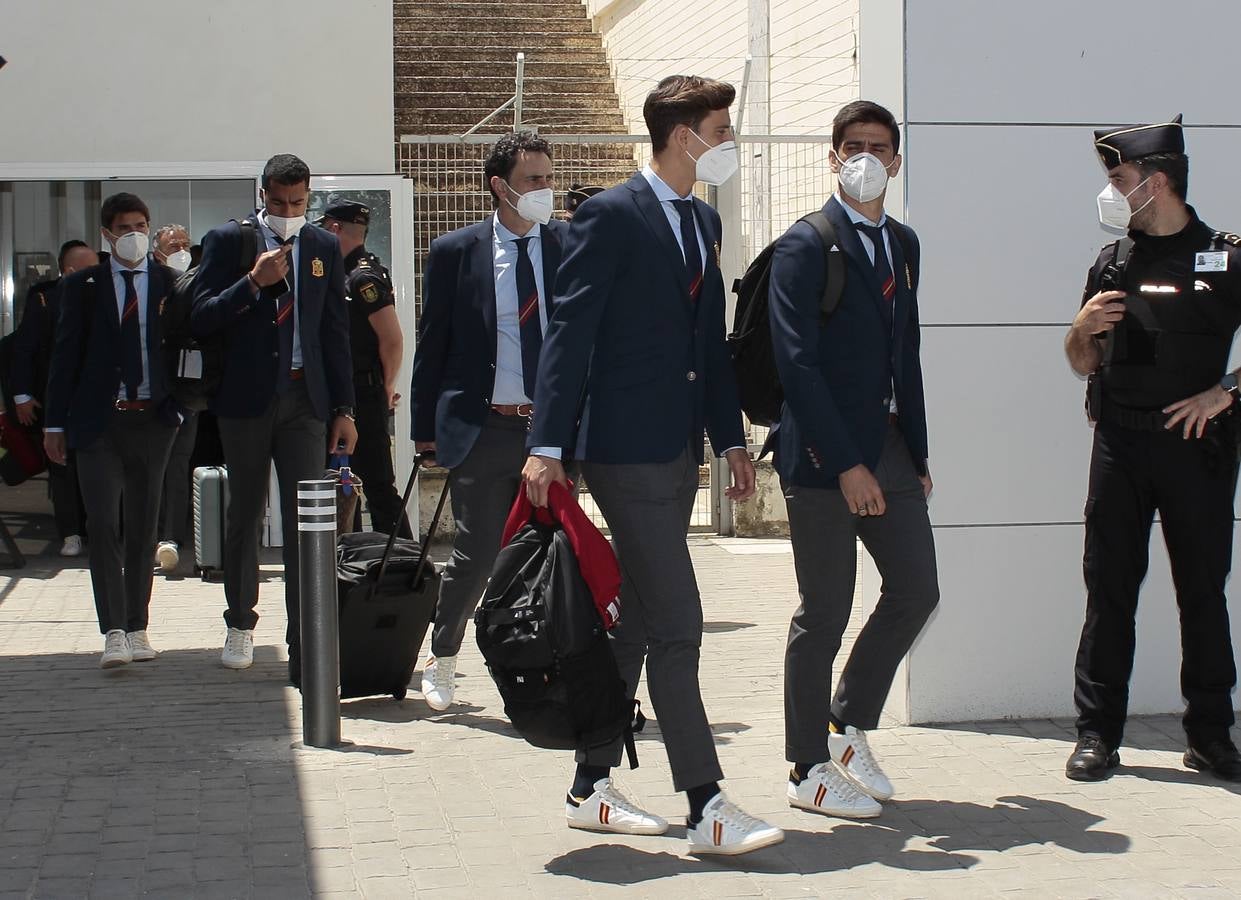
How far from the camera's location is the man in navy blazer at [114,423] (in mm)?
7535

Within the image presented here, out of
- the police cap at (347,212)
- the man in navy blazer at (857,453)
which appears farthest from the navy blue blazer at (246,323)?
the man in navy blazer at (857,453)

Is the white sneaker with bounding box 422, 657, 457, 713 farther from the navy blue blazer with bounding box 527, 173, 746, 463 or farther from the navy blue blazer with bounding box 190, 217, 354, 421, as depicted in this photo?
the navy blue blazer with bounding box 527, 173, 746, 463

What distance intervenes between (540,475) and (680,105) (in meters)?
1.13

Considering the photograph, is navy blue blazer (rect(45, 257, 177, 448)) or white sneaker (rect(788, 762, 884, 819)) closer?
white sneaker (rect(788, 762, 884, 819))

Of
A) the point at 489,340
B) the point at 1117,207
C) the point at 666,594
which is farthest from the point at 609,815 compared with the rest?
the point at 1117,207

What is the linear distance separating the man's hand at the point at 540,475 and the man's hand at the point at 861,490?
2.75 ft

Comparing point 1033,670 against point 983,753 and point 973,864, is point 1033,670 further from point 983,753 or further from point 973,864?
point 973,864

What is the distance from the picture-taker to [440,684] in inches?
261

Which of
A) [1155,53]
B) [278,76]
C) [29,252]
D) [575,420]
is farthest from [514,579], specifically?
[29,252]

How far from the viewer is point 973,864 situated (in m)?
4.73

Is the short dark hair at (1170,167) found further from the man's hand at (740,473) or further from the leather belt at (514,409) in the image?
the leather belt at (514,409)

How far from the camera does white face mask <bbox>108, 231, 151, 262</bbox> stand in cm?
770

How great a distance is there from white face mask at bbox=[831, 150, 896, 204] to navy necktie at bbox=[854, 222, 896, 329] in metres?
0.09

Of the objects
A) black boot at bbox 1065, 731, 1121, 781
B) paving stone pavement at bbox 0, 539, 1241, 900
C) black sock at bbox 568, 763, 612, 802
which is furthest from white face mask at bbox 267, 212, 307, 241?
black boot at bbox 1065, 731, 1121, 781
